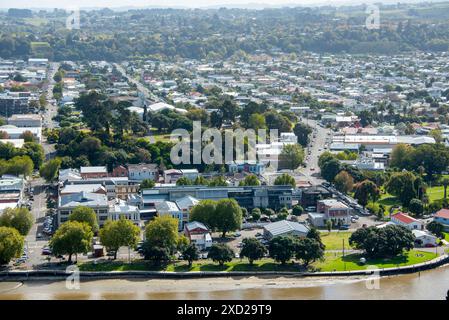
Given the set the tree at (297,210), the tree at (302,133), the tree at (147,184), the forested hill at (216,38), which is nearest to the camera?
the tree at (297,210)

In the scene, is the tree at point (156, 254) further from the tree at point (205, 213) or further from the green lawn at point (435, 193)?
the green lawn at point (435, 193)

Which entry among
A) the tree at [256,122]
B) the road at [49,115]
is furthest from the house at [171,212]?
the tree at [256,122]

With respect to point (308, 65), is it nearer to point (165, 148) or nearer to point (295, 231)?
point (165, 148)

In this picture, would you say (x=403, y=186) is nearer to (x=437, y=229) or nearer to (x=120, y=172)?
(x=437, y=229)

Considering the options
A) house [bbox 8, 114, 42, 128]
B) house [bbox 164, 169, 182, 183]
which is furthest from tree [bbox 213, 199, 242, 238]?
house [bbox 8, 114, 42, 128]

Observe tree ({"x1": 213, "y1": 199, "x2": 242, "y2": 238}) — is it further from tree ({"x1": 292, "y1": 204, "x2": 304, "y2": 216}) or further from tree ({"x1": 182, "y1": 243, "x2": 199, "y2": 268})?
tree ({"x1": 292, "y1": 204, "x2": 304, "y2": 216})

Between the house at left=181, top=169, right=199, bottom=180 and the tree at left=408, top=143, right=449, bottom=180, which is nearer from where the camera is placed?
the house at left=181, top=169, right=199, bottom=180
